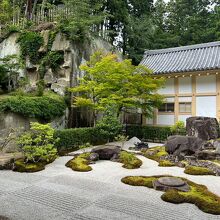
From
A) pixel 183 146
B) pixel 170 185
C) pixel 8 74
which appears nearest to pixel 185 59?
pixel 183 146

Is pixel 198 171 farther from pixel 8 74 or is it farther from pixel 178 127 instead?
pixel 8 74

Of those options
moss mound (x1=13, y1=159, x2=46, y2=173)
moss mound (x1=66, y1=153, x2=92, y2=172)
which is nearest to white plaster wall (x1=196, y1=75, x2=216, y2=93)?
moss mound (x1=66, y1=153, x2=92, y2=172)

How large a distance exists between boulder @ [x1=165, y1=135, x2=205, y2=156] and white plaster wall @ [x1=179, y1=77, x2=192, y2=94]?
6997 mm

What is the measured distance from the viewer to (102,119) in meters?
15.0

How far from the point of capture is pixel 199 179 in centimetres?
789

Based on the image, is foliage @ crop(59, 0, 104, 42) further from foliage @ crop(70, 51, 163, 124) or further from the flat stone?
the flat stone

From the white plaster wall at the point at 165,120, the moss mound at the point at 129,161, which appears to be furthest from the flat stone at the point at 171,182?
the white plaster wall at the point at 165,120

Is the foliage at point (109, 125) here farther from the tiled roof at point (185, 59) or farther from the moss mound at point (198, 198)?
the moss mound at point (198, 198)

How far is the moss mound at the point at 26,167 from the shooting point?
8.72 metres

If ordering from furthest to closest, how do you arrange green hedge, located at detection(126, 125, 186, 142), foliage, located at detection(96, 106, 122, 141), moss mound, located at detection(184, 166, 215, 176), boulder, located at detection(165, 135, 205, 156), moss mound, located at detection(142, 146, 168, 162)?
green hedge, located at detection(126, 125, 186, 142) → foliage, located at detection(96, 106, 122, 141) → moss mound, located at detection(142, 146, 168, 162) → boulder, located at detection(165, 135, 205, 156) → moss mound, located at detection(184, 166, 215, 176)

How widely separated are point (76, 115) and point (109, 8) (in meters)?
11.6

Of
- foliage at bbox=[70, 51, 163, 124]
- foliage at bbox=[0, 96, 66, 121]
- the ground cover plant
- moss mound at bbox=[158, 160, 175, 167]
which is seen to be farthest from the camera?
foliage at bbox=[70, 51, 163, 124]

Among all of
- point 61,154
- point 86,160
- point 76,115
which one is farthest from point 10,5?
point 86,160

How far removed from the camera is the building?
16.3m
